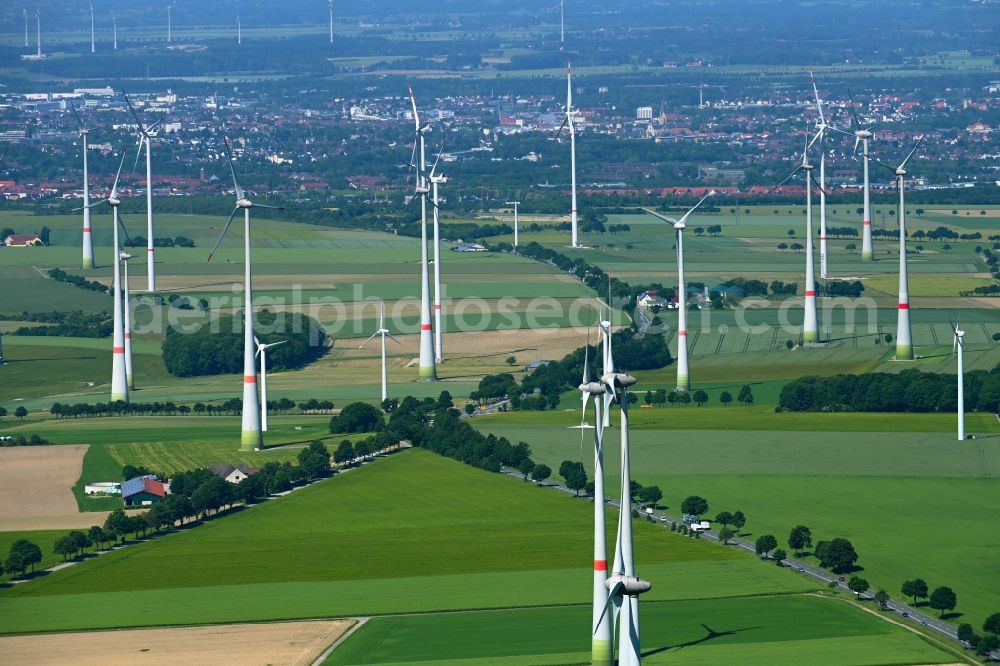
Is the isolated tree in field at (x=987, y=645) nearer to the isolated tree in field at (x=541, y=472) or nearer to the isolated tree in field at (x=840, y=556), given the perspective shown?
the isolated tree in field at (x=840, y=556)

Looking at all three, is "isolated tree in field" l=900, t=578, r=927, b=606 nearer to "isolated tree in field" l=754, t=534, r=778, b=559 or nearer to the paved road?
the paved road

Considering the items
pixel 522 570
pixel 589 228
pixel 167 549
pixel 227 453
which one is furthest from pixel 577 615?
pixel 589 228

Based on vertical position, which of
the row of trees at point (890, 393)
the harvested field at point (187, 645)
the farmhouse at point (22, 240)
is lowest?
the harvested field at point (187, 645)

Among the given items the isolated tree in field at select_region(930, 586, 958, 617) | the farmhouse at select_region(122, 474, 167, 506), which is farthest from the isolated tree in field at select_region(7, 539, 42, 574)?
the isolated tree in field at select_region(930, 586, 958, 617)

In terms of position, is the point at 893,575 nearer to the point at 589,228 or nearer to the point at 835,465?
the point at 835,465

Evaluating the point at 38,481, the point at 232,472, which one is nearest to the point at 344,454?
the point at 232,472

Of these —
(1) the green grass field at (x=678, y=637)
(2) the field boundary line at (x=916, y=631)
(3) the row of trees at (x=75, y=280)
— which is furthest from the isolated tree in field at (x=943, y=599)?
(3) the row of trees at (x=75, y=280)
